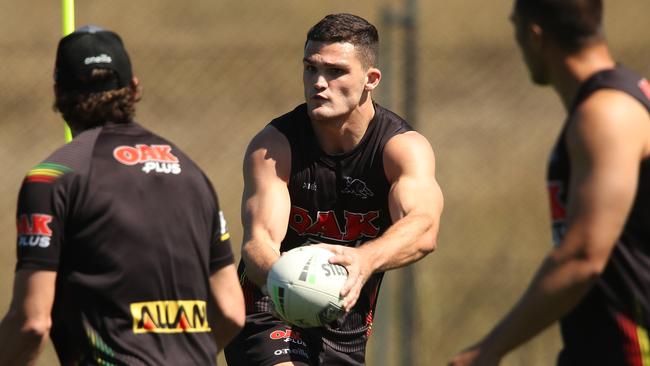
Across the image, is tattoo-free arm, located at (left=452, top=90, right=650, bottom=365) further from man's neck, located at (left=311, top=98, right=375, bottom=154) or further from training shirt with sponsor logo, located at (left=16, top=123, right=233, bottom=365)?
man's neck, located at (left=311, top=98, right=375, bottom=154)

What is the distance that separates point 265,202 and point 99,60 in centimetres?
190

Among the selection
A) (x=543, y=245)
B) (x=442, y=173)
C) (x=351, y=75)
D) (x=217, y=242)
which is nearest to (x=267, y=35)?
(x=442, y=173)

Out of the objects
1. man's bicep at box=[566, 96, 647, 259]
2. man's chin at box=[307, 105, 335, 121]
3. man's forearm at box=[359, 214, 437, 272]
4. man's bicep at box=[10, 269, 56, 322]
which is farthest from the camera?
man's chin at box=[307, 105, 335, 121]

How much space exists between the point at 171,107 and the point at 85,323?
1193 cm

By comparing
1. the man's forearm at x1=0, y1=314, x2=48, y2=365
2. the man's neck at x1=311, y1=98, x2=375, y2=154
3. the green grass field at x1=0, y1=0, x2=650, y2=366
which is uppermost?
the man's forearm at x1=0, y1=314, x2=48, y2=365

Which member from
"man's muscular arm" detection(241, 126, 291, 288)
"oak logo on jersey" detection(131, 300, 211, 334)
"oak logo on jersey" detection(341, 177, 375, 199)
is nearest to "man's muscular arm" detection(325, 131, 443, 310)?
"oak logo on jersey" detection(341, 177, 375, 199)

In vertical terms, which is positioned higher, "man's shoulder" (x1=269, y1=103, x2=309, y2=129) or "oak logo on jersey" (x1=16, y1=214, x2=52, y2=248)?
"oak logo on jersey" (x1=16, y1=214, x2=52, y2=248)

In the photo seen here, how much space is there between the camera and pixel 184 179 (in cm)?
452

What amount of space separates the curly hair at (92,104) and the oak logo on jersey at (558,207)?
1541 millimetres

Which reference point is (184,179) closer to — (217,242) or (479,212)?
(217,242)

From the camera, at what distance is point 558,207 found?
4090 millimetres

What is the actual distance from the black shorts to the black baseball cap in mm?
2236

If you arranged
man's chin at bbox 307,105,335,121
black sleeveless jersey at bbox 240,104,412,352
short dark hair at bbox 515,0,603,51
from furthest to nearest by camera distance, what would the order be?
black sleeveless jersey at bbox 240,104,412,352 → man's chin at bbox 307,105,335,121 → short dark hair at bbox 515,0,603,51

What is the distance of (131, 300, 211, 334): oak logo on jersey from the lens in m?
4.39
